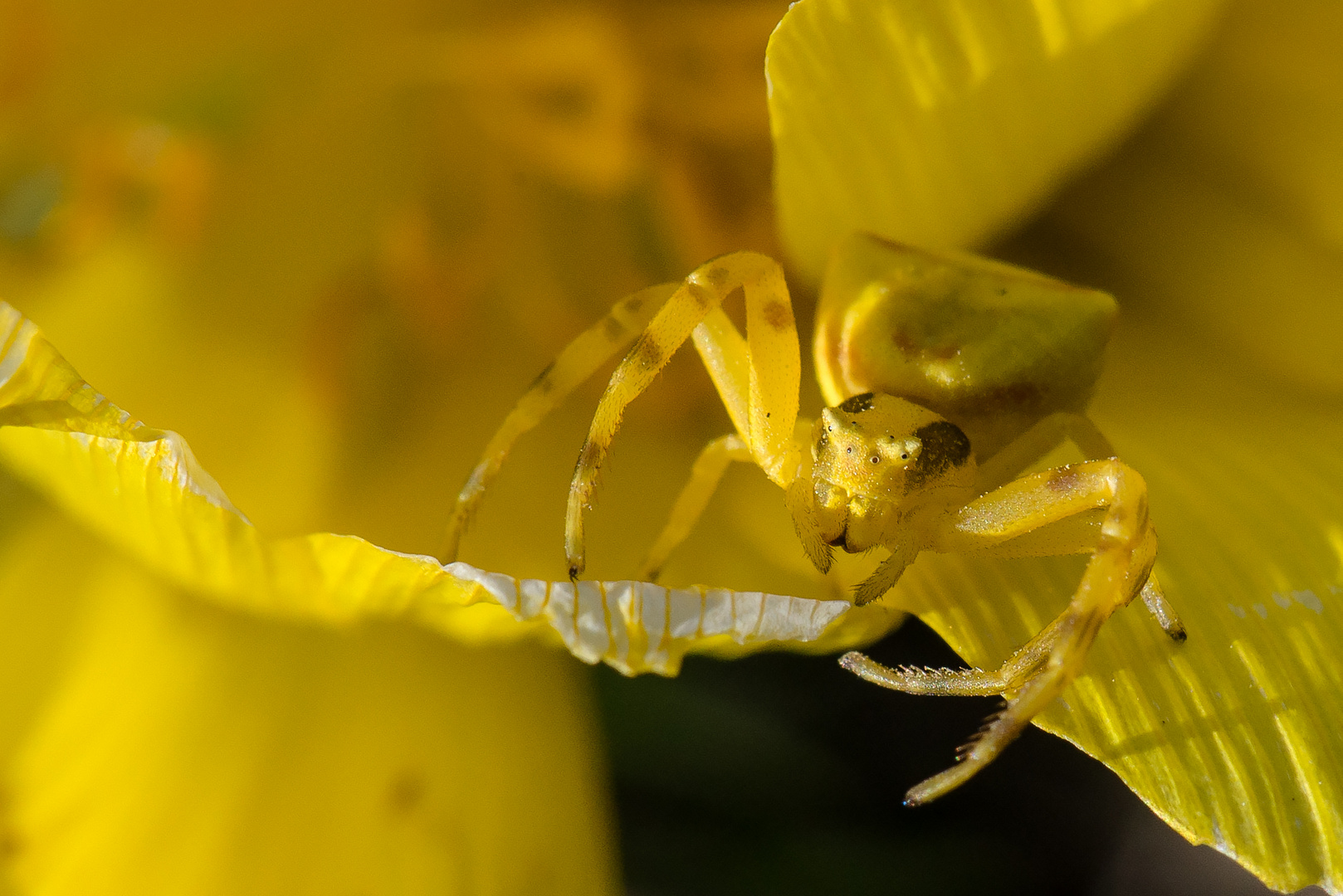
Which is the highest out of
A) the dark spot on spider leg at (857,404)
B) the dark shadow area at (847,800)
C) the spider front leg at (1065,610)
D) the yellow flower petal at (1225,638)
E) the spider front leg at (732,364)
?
the spider front leg at (732,364)

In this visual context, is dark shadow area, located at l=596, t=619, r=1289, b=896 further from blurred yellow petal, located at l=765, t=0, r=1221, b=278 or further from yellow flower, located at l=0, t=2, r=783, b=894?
blurred yellow petal, located at l=765, t=0, r=1221, b=278

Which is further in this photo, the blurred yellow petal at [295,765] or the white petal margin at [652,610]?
the blurred yellow petal at [295,765]

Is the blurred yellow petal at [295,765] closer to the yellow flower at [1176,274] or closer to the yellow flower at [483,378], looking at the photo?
the yellow flower at [483,378]

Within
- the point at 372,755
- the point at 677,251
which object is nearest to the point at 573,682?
the point at 372,755

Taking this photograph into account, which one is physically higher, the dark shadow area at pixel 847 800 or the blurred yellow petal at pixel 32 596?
the blurred yellow petal at pixel 32 596

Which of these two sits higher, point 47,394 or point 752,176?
point 47,394

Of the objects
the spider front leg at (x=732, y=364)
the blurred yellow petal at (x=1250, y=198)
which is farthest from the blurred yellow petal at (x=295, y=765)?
the blurred yellow petal at (x=1250, y=198)

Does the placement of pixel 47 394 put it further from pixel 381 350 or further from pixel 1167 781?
pixel 1167 781
